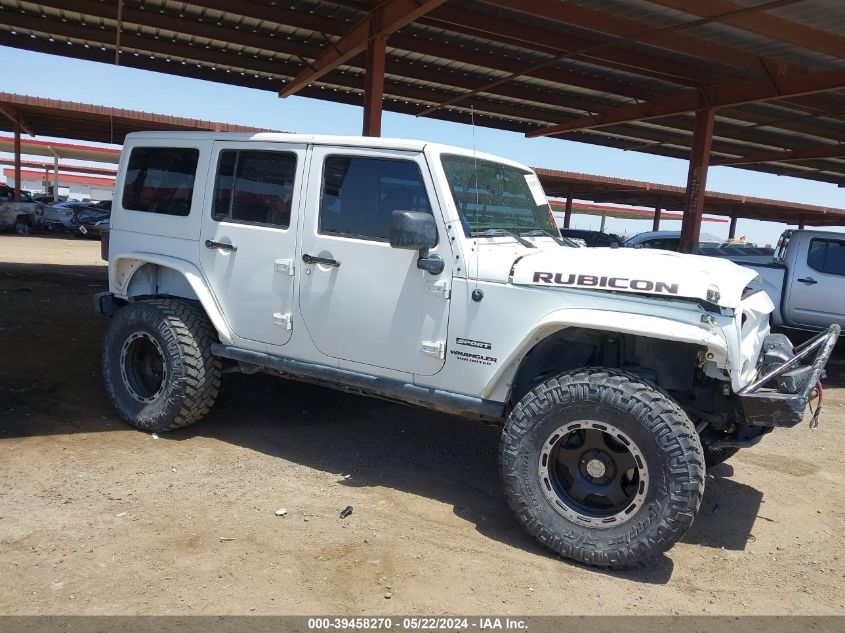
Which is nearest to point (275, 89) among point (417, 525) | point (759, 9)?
point (759, 9)

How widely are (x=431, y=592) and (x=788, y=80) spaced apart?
1004 centimetres

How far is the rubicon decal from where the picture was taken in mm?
3148

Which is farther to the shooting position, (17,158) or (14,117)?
(17,158)

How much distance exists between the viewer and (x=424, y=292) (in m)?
3.72

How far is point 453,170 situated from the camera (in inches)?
153

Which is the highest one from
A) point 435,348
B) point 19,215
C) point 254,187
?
point 254,187

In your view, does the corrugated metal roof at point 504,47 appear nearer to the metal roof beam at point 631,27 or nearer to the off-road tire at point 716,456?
the metal roof beam at point 631,27

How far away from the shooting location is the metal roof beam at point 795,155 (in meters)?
15.1

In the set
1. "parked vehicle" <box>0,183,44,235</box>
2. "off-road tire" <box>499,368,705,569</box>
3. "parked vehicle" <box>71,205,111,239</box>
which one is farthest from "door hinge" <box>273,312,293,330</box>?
"parked vehicle" <box>0,183,44,235</box>

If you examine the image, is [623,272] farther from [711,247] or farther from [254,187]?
[711,247]

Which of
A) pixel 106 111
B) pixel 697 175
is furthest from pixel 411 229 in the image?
pixel 106 111

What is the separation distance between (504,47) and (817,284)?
18.6 ft

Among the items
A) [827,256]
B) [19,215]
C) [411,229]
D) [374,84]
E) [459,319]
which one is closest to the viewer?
[411,229]

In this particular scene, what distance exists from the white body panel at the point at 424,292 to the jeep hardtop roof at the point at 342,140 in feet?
0.03
